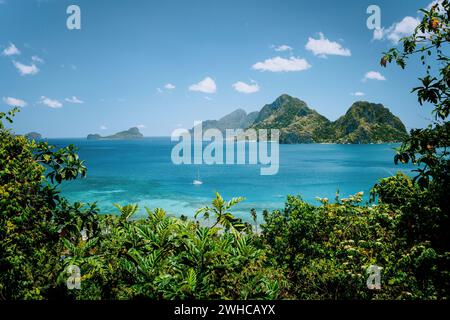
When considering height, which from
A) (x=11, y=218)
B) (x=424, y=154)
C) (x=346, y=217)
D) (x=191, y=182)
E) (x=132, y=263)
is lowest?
(x=191, y=182)

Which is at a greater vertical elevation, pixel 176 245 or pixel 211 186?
pixel 176 245

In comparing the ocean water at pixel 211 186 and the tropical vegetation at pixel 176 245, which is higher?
the tropical vegetation at pixel 176 245

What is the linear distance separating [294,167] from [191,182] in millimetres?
42002

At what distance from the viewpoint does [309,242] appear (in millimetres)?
10227

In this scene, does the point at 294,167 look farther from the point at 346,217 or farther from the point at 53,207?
the point at 53,207

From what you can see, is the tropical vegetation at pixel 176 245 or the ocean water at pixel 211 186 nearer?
the tropical vegetation at pixel 176 245

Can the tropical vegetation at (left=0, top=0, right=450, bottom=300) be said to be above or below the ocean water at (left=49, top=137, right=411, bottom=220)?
above

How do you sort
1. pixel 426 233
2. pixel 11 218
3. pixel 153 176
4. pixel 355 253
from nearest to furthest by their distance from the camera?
pixel 11 218, pixel 426 233, pixel 355 253, pixel 153 176

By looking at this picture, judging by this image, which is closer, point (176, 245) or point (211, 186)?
point (176, 245)

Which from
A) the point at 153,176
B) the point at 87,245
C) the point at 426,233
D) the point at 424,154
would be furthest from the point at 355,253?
the point at 153,176

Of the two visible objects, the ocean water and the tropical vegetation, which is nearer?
the tropical vegetation
